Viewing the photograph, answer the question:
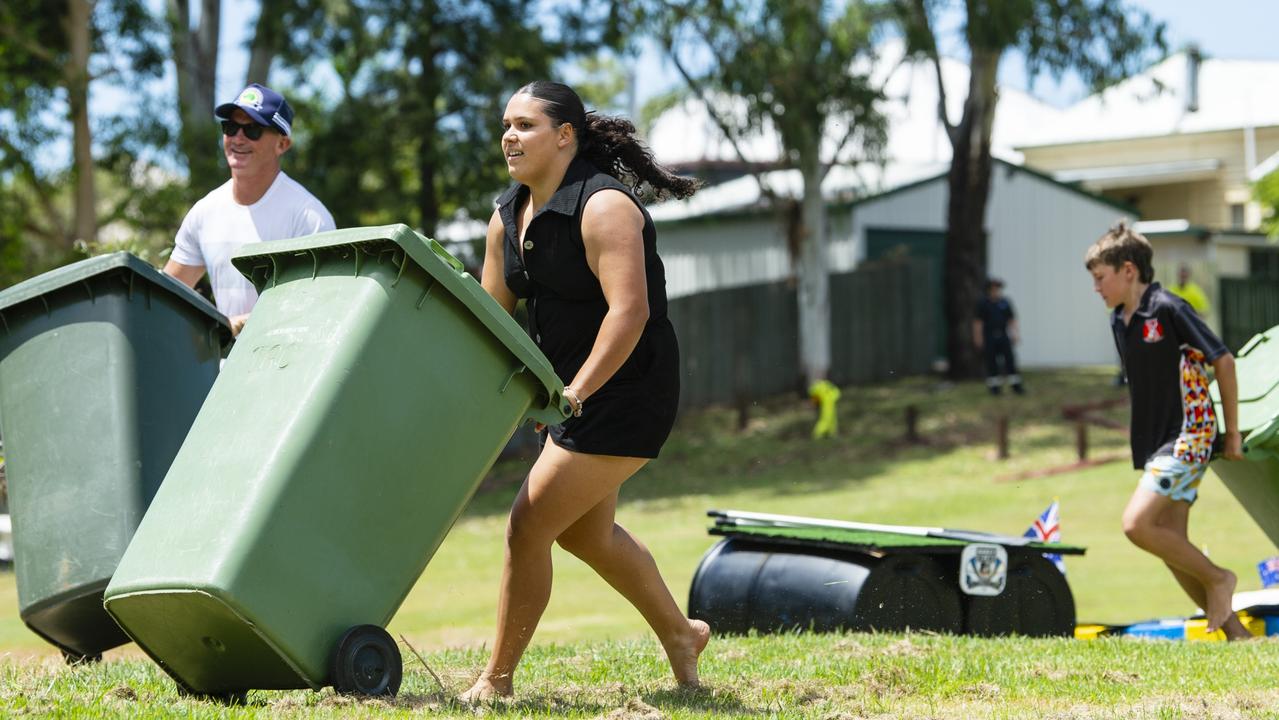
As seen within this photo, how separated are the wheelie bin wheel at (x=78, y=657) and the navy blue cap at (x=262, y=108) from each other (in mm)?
2039

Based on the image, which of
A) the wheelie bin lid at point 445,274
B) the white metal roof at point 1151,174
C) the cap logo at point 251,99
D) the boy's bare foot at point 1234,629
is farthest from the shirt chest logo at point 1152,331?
the white metal roof at point 1151,174

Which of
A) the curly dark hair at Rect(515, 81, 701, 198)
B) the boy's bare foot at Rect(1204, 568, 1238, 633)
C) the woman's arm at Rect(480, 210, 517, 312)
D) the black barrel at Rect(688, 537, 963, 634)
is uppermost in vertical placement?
the curly dark hair at Rect(515, 81, 701, 198)

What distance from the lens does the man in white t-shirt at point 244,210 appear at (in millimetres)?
6000

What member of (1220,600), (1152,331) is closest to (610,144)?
(1152,331)

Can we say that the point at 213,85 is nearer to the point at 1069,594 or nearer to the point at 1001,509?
the point at 1001,509

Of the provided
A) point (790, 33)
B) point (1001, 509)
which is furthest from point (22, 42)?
point (1001, 509)

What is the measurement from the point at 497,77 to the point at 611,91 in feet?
144

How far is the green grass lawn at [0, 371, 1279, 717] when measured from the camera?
4.91 m

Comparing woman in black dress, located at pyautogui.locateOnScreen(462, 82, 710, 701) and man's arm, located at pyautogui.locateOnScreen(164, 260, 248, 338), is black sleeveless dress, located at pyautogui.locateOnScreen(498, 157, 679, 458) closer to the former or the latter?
woman in black dress, located at pyautogui.locateOnScreen(462, 82, 710, 701)

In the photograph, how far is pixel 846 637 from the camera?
21.3 feet

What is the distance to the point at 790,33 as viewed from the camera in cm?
2170

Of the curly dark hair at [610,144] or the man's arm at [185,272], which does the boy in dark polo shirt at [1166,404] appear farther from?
the man's arm at [185,272]

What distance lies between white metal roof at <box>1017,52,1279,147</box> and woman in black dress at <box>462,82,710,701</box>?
108ft

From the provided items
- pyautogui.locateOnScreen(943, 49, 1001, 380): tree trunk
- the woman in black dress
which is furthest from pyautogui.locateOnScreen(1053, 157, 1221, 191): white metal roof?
the woman in black dress
